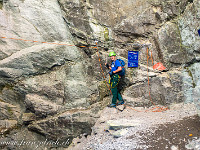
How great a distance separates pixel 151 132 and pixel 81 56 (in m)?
5.12

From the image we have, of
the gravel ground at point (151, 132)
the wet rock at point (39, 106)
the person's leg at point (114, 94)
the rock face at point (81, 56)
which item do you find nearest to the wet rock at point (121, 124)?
the gravel ground at point (151, 132)

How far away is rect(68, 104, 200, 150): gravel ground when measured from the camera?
4909mm

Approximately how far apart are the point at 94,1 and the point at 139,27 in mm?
2975

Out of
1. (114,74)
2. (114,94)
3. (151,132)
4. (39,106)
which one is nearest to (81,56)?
(114,74)

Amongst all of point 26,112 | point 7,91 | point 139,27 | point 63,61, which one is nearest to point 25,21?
point 63,61

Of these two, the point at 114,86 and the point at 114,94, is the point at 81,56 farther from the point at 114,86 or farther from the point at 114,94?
the point at 114,94

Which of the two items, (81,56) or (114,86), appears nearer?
(114,86)

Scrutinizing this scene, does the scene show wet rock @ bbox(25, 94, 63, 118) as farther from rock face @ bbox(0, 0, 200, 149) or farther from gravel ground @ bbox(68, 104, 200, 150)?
gravel ground @ bbox(68, 104, 200, 150)

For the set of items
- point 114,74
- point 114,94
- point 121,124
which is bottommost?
point 121,124

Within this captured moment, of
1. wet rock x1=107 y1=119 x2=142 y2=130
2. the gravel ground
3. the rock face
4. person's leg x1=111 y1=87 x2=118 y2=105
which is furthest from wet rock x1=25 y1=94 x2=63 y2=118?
person's leg x1=111 y1=87 x2=118 y2=105

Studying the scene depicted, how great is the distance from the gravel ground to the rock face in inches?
21.5

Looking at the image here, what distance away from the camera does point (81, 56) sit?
8.56 m

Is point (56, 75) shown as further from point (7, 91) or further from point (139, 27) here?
point (139, 27)

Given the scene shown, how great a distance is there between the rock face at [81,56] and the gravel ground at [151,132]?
545 mm
